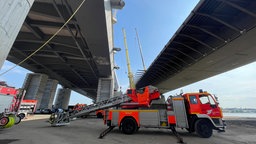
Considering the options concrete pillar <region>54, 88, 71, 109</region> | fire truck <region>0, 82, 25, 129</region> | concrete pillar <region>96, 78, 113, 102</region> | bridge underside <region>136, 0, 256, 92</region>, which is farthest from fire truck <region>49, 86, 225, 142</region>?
concrete pillar <region>54, 88, 71, 109</region>

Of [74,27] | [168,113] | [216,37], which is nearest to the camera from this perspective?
[168,113]

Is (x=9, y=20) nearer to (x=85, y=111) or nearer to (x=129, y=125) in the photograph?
(x=129, y=125)

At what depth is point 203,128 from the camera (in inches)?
333

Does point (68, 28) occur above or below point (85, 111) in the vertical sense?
above

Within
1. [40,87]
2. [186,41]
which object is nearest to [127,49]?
[40,87]

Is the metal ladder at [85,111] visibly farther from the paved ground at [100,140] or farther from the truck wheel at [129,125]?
the paved ground at [100,140]

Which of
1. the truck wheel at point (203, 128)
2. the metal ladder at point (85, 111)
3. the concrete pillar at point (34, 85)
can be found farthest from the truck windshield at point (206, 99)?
the concrete pillar at point (34, 85)

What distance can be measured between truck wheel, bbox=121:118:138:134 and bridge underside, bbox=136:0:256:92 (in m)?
A: 7.77

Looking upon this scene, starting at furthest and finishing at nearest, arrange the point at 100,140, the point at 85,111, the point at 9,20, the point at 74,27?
the point at 74,27
the point at 85,111
the point at 100,140
the point at 9,20

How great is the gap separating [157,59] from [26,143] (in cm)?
1452

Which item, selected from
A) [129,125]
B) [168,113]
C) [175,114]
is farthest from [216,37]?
[129,125]

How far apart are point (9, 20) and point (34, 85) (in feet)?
119

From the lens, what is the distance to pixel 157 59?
17156 millimetres

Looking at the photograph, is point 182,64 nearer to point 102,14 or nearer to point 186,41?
point 186,41
